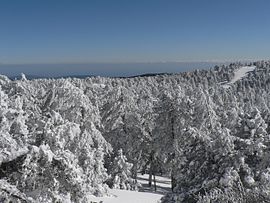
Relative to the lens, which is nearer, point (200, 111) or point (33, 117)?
point (33, 117)

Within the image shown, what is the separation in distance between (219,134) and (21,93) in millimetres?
9814

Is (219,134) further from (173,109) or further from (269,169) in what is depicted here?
(173,109)

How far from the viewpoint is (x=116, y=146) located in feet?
129

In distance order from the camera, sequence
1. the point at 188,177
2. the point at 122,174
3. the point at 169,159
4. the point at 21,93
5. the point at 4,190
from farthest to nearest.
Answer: the point at 169,159
the point at 122,174
the point at 21,93
the point at 188,177
the point at 4,190

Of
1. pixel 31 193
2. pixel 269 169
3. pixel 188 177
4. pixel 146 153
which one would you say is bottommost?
pixel 146 153

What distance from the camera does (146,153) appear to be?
4097cm

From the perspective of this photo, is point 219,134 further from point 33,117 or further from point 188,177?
point 33,117

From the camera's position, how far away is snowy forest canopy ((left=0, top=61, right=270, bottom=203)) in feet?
29.0

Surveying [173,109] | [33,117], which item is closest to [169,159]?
[173,109]

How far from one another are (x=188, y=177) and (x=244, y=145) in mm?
2940

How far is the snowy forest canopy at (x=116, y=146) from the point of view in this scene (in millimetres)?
8852

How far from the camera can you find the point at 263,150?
61.7ft

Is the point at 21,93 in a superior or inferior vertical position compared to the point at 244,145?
superior

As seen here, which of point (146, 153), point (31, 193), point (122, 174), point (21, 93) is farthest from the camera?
point (146, 153)
